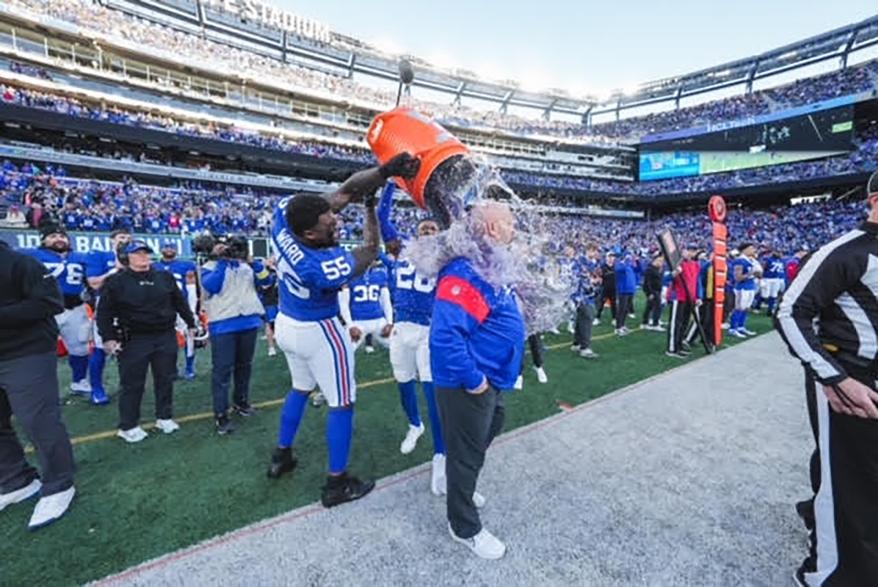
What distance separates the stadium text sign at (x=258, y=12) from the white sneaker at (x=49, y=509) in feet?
137

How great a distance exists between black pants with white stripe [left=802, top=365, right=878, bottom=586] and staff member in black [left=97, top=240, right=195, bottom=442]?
15.0ft

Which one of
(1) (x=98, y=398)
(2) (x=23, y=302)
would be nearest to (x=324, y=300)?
(2) (x=23, y=302)

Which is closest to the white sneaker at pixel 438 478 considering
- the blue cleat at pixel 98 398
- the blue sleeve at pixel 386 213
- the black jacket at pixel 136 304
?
the blue sleeve at pixel 386 213

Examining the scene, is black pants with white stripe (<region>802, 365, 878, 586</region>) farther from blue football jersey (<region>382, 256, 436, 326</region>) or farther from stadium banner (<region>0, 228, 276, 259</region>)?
stadium banner (<region>0, 228, 276, 259</region>)

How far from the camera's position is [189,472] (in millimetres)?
3111

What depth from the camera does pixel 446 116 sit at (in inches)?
1702

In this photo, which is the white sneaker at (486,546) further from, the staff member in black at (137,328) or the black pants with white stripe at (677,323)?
the black pants with white stripe at (677,323)

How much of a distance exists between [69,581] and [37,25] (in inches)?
1433

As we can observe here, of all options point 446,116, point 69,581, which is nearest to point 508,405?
point 69,581

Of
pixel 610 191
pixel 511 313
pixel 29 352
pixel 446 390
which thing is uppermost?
pixel 610 191

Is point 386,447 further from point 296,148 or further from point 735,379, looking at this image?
point 296,148

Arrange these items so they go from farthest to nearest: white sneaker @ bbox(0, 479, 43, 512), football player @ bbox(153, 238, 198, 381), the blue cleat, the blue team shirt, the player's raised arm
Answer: the blue team shirt → football player @ bbox(153, 238, 198, 381) → the blue cleat → white sneaker @ bbox(0, 479, 43, 512) → the player's raised arm

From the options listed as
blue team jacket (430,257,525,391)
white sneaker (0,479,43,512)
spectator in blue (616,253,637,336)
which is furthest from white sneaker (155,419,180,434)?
spectator in blue (616,253,637,336)

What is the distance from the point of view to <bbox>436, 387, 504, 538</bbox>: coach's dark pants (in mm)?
1977
